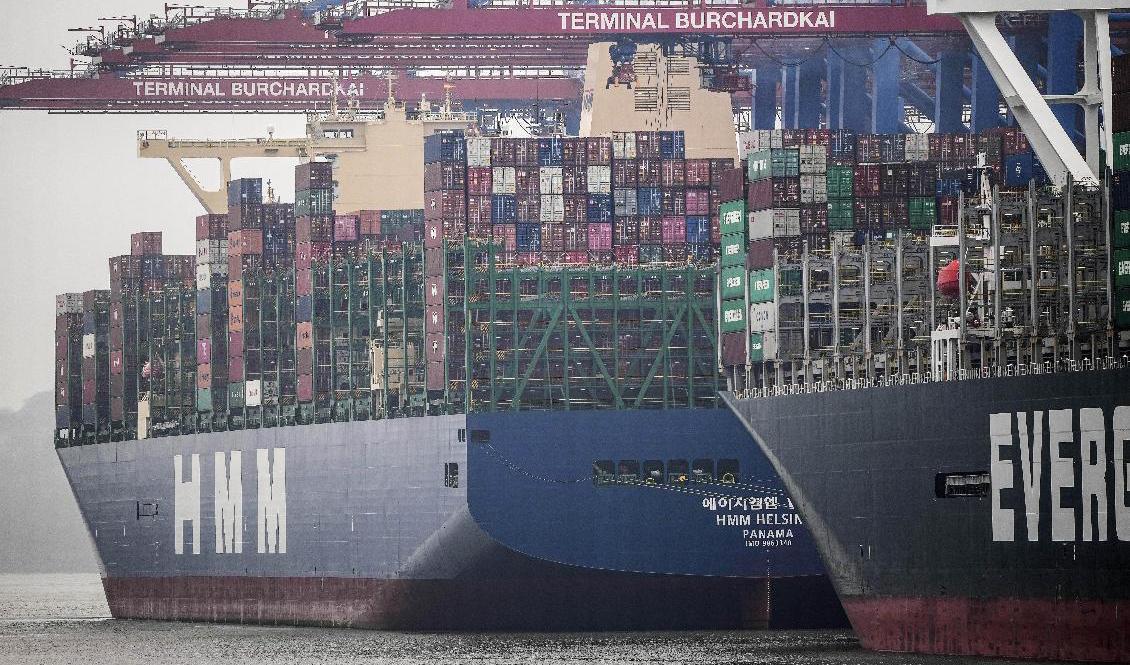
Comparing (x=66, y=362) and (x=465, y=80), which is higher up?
(x=465, y=80)

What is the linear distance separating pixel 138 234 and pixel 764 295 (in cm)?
2699

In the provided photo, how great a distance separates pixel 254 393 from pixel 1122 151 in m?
30.6

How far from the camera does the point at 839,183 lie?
161ft

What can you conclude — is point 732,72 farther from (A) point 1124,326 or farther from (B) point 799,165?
(A) point 1124,326

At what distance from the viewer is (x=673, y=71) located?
6178cm

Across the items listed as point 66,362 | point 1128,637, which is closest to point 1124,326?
point 1128,637

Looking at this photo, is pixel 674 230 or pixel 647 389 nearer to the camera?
pixel 647 389

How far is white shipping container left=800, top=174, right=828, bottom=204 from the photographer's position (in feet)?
160

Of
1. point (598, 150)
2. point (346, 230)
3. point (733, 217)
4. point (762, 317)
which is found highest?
point (598, 150)

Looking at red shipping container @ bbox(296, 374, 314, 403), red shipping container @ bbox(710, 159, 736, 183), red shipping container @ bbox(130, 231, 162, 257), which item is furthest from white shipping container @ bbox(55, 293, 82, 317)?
red shipping container @ bbox(710, 159, 736, 183)

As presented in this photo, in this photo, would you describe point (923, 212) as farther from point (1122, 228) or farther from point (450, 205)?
point (1122, 228)

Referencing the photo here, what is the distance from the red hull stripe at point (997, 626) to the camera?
36562mm

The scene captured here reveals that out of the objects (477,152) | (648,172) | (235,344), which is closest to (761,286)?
(648,172)

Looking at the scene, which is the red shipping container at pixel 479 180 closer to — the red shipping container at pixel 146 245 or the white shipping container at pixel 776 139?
the white shipping container at pixel 776 139
